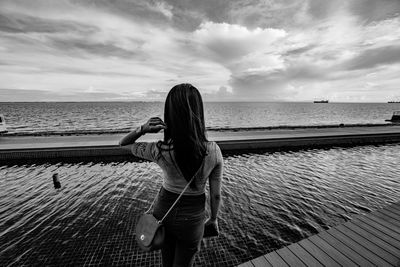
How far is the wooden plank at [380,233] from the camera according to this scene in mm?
3783

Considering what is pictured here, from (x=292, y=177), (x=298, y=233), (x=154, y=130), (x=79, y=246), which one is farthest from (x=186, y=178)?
(x=292, y=177)

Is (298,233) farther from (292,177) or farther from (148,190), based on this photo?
(148,190)

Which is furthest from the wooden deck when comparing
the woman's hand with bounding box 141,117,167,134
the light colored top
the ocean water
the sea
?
the ocean water

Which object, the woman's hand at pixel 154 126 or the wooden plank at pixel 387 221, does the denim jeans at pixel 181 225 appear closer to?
the woman's hand at pixel 154 126

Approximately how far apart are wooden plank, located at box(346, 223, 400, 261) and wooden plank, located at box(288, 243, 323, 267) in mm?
1461

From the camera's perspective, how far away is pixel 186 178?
1552mm

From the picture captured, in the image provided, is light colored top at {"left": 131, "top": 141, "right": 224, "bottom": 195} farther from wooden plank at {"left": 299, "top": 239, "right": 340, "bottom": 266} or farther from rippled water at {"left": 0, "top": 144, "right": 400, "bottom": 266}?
rippled water at {"left": 0, "top": 144, "right": 400, "bottom": 266}

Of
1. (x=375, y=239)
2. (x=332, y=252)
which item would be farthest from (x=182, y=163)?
Answer: (x=375, y=239)

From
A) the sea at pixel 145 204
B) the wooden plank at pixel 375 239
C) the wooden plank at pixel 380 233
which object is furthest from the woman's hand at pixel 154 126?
the wooden plank at pixel 380 233

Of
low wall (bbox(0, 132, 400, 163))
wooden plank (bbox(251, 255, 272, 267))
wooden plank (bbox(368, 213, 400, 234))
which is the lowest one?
low wall (bbox(0, 132, 400, 163))

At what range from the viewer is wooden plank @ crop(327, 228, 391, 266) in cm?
331

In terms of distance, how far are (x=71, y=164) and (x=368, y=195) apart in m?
14.7

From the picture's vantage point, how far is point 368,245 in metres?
3.73

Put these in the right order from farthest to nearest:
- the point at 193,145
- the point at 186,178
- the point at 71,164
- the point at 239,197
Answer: the point at 71,164, the point at 239,197, the point at 186,178, the point at 193,145
